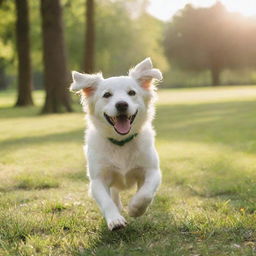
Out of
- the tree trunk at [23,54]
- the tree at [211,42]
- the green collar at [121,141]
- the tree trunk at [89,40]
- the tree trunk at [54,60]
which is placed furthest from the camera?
the tree at [211,42]

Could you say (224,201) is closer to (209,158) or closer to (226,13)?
(209,158)

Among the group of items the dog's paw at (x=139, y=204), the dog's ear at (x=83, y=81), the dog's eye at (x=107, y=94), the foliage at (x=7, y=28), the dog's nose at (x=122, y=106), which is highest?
the foliage at (x=7, y=28)

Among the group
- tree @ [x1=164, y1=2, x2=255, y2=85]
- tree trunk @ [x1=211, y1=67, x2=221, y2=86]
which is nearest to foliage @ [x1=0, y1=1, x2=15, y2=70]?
tree @ [x1=164, y1=2, x2=255, y2=85]

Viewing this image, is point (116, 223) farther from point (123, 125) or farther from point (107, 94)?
point (107, 94)

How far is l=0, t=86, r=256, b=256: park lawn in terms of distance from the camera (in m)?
4.27

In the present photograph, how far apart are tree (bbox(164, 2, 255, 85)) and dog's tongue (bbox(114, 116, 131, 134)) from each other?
61661 millimetres

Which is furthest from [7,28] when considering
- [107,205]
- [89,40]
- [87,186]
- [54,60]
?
[107,205]

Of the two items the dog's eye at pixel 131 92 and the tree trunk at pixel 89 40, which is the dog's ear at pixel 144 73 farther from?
the tree trunk at pixel 89 40

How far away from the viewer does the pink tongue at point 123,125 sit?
5062 millimetres

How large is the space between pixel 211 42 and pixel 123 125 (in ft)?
204

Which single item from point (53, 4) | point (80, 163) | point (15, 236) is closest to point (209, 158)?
point (80, 163)

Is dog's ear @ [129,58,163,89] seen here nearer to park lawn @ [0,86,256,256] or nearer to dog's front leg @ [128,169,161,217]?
dog's front leg @ [128,169,161,217]

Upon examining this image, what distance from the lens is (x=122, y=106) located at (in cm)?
498

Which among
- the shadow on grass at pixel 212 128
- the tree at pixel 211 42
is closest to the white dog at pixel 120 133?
the shadow on grass at pixel 212 128
